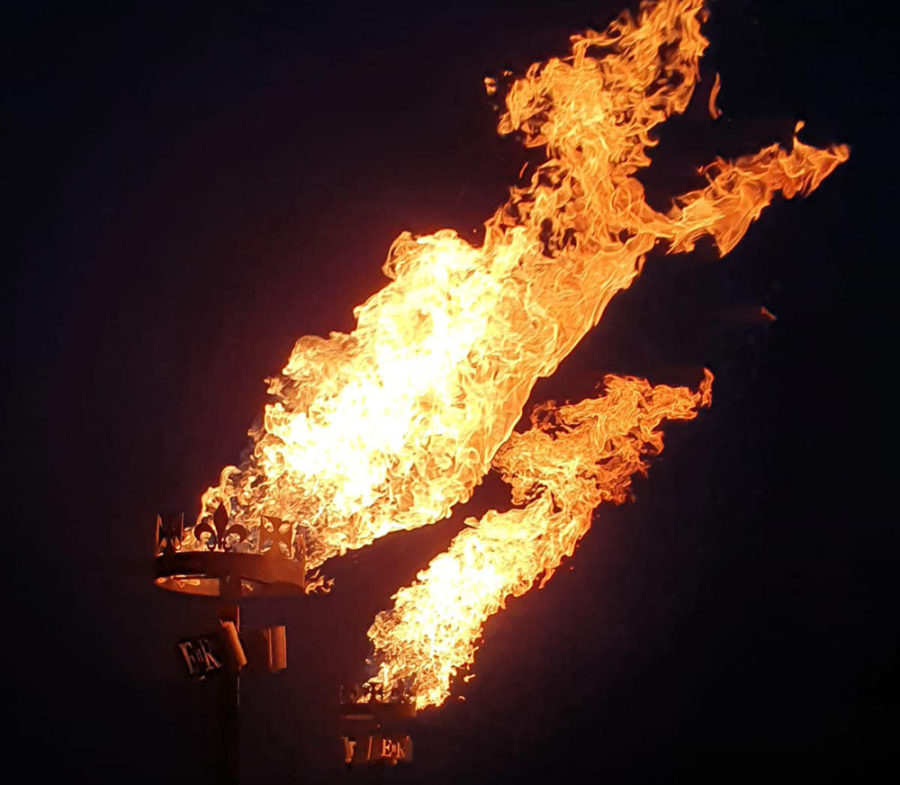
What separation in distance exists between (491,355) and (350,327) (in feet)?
2.52

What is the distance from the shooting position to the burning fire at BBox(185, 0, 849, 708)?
5.53 m

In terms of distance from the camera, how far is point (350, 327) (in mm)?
6016

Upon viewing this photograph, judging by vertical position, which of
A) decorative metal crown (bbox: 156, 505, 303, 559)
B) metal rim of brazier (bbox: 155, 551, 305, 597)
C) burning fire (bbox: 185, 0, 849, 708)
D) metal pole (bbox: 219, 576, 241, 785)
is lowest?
metal pole (bbox: 219, 576, 241, 785)

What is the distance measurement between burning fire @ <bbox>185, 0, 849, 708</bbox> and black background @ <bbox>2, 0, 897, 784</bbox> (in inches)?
12.6

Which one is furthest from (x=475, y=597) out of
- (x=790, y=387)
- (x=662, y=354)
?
(x=790, y=387)

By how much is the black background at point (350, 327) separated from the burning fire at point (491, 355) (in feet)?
1.05

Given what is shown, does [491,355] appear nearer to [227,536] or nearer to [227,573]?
[227,536]

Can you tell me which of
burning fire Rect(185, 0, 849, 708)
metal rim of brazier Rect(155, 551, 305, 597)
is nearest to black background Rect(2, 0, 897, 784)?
metal rim of brazier Rect(155, 551, 305, 597)

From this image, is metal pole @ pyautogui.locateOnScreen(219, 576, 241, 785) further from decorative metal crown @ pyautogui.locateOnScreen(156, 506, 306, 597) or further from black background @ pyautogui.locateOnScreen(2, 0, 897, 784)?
black background @ pyautogui.locateOnScreen(2, 0, 897, 784)

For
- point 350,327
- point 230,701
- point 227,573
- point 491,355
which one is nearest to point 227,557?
point 227,573

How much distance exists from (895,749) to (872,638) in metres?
0.87

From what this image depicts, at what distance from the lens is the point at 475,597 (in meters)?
6.34

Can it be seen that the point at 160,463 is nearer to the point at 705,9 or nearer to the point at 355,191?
the point at 355,191

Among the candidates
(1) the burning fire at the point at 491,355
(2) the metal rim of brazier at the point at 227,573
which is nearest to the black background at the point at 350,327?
(2) the metal rim of brazier at the point at 227,573
